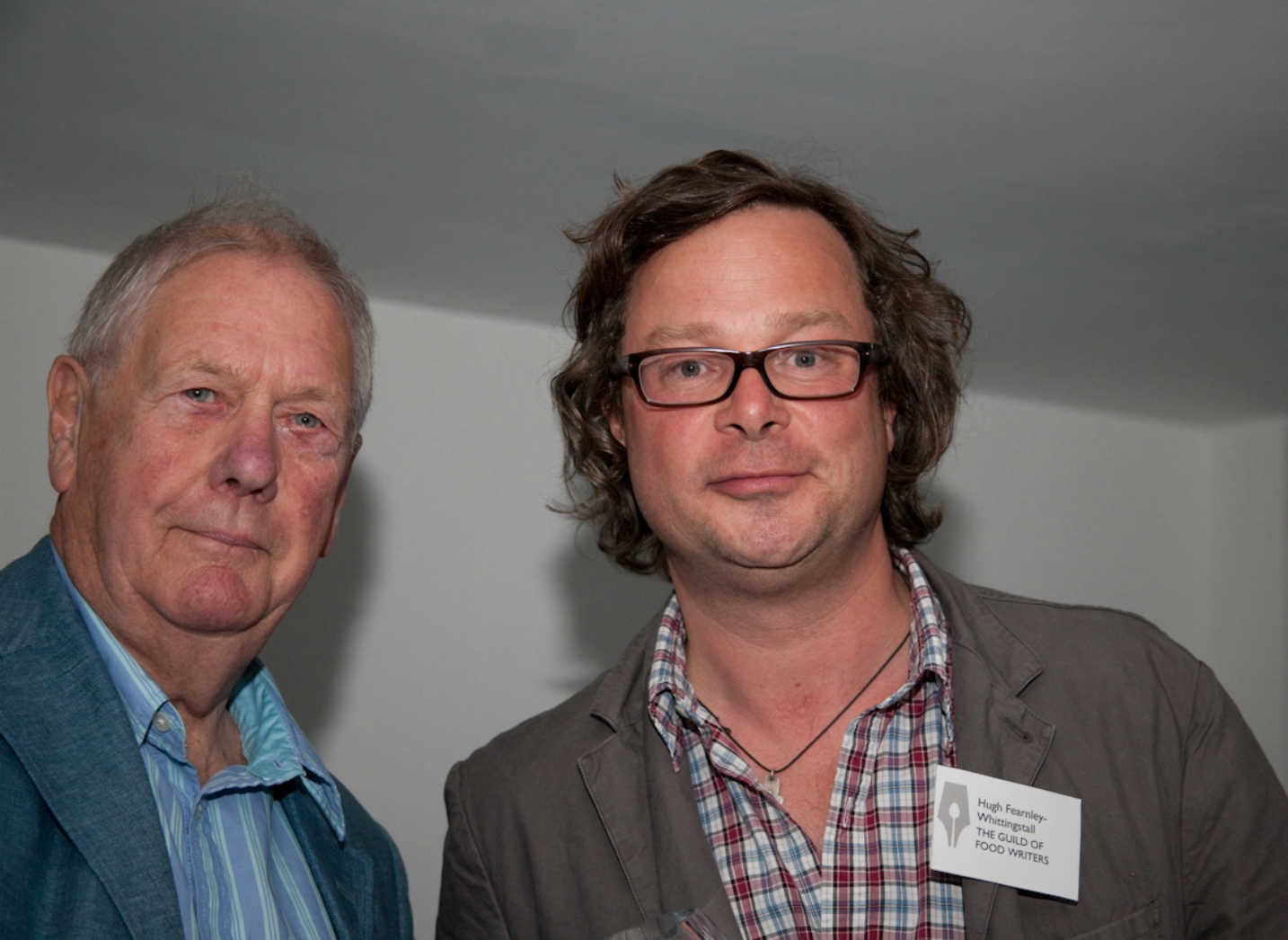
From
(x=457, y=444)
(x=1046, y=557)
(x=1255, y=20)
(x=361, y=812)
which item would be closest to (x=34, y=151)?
(x=457, y=444)

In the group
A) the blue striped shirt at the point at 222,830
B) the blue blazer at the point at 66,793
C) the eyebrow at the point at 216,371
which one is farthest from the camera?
the eyebrow at the point at 216,371

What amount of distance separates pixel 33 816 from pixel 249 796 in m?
0.46

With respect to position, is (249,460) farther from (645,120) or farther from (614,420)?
(645,120)

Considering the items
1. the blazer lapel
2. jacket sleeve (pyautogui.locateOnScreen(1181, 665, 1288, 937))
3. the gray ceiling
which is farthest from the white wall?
jacket sleeve (pyautogui.locateOnScreen(1181, 665, 1288, 937))

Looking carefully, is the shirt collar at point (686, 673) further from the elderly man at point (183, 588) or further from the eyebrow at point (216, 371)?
the eyebrow at point (216, 371)

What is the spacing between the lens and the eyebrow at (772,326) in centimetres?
211

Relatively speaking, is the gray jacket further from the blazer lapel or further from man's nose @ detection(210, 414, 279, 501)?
man's nose @ detection(210, 414, 279, 501)

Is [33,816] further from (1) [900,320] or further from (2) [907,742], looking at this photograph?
(1) [900,320]

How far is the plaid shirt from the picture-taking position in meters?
1.91

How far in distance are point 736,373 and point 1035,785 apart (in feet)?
2.94

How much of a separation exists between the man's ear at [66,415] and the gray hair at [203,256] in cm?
2

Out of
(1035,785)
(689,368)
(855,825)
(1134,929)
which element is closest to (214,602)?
(689,368)

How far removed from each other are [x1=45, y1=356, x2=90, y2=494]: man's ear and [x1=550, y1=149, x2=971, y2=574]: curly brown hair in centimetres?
101

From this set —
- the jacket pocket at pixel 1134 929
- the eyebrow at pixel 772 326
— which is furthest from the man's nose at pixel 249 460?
the jacket pocket at pixel 1134 929
